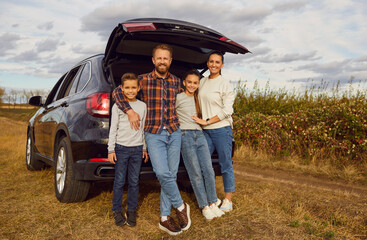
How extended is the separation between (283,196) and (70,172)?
118 inches

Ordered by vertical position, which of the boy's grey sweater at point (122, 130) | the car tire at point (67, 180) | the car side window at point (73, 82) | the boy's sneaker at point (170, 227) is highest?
the car side window at point (73, 82)

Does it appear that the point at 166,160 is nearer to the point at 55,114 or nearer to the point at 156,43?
the point at 156,43

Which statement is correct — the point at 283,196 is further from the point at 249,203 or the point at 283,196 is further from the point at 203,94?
the point at 203,94

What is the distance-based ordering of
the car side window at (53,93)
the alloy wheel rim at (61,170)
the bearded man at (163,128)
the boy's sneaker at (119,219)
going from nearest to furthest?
1. the bearded man at (163,128)
2. the boy's sneaker at (119,219)
3. the alloy wheel rim at (61,170)
4. the car side window at (53,93)

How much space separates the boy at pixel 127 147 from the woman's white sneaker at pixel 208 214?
2.58 feet

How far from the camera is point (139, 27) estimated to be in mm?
2996

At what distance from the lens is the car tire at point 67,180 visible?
3.65 m

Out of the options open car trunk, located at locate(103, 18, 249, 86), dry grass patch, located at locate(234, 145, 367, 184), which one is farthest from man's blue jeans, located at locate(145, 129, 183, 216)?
dry grass patch, located at locate(234, 145, 367, 184)

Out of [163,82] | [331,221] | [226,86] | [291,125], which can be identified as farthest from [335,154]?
[163,82]

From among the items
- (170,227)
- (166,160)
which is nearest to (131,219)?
(170,227)

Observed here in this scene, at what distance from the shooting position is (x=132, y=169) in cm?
331

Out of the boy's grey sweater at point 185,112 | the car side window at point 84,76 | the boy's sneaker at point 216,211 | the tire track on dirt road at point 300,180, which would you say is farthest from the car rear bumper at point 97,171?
the tire track on dirt road at point 300,180

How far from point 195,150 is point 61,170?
1.79m

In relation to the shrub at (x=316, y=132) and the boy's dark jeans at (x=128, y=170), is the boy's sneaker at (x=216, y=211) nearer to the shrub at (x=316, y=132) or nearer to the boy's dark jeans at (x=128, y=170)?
the boy's dark jeans at (x=128, y=170)
